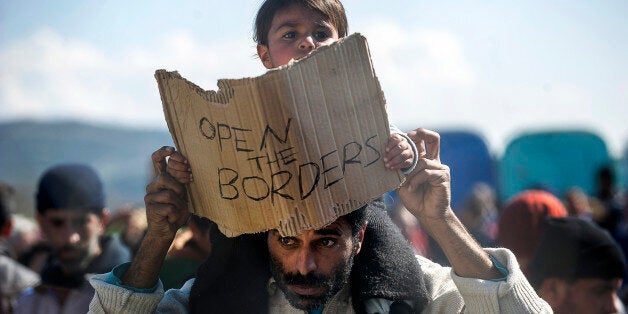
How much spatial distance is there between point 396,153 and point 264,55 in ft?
3.11

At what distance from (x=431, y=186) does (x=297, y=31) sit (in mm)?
759

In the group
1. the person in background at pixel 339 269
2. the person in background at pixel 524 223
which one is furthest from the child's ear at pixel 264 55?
the person in background at pixel 524 223

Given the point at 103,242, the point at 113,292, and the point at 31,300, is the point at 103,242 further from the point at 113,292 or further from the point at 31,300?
the point at 113,292

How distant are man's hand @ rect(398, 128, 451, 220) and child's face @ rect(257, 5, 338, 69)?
0.55m

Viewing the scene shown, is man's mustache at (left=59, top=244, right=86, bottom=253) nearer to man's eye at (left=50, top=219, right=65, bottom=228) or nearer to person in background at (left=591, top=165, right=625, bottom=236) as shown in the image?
man's eye at (left=50, top=219, right=65, bottom=228)

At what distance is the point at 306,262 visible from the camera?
2.74m

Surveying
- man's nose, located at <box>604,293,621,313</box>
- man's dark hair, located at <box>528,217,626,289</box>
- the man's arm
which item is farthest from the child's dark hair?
man's nose, located at <box>604,293,621,313</box>

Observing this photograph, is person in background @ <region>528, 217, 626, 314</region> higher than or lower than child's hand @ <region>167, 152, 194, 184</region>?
lower

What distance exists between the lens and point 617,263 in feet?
12.8

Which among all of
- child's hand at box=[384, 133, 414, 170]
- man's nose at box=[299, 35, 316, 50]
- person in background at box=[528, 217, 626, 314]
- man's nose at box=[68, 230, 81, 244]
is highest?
man's nose at box=[299, 35, 316, 50]

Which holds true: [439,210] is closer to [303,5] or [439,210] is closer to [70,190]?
[303,5]

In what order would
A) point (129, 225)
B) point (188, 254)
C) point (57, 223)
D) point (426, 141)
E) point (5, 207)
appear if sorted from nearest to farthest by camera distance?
point (426, 141), point (188, 254), point (57, 223), point (5, 207), point (129, 225)

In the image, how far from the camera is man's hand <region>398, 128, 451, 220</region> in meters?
2.61

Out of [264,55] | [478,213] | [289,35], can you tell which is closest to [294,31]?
[289,35]
